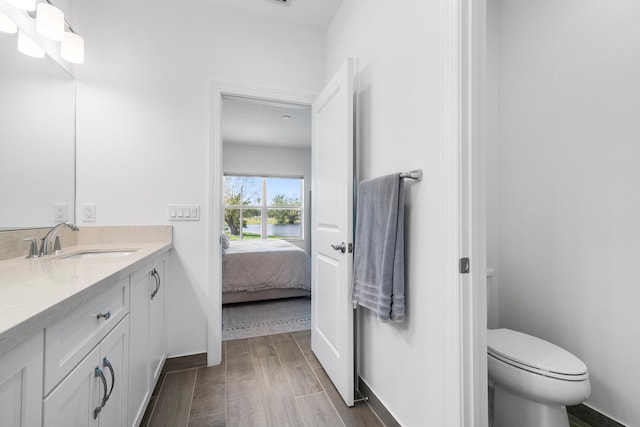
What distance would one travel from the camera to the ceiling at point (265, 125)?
153 inches

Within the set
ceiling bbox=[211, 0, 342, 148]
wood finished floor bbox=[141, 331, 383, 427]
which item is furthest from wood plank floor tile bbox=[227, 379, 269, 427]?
ceiling bbox=[211, 0, 342, 148]

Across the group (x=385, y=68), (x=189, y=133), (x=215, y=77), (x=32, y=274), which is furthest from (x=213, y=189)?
(x=385, y=68)

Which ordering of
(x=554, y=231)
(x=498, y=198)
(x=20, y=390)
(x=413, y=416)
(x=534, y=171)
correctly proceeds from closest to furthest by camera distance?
(x=20, y=390) → (x=413, y=416) → (x=554, y=231) → (x=534, y=171) → (x=498, y=198)

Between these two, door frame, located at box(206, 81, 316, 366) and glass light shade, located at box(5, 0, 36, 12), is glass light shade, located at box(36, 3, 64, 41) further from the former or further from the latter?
door frame, located at box(206, 81, 316, 366)

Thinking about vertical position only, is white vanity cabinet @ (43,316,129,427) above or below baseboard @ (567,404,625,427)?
above

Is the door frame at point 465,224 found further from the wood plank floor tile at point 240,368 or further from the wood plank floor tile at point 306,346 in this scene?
the wood plank floor tile at point 240,368

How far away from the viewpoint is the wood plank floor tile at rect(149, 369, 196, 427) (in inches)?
57.7

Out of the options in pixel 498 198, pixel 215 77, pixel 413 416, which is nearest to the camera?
pixel 413 416

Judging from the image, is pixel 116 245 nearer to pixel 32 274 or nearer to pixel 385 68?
pixel 32 274

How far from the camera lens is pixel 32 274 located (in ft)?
3.13

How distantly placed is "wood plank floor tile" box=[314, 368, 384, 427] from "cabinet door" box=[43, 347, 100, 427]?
1140mm

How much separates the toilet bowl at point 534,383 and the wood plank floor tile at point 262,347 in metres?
1.53

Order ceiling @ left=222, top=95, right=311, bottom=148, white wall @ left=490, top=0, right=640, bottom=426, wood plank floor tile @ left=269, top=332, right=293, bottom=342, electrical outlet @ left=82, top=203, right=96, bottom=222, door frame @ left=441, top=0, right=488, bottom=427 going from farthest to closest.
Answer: ceiling @ left=222, top=95, right=311, bottom=148 → wood plank floor tile @ left=269, top=332, right=293, bottom=342 → electrical outlet @ left=82, top=203, right=96, bottom=222 → white wall @ left=490, top=0, right=640, bottom=426 → door frame @ left=441, top=0, right=488, bottom=427

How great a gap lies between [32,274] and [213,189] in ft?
3.79
